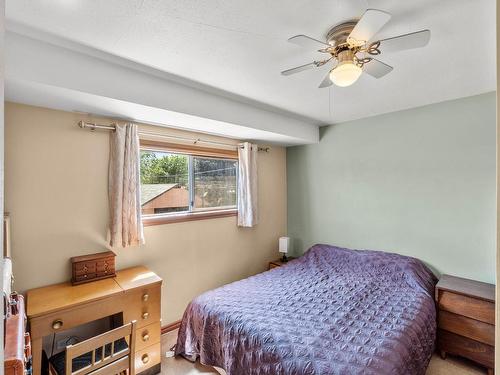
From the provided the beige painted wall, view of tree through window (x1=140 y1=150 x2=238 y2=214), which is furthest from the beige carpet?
view of tree through window (x1=140 y1=150 x2=238 y2=214)

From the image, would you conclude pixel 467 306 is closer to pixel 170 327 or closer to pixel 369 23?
pixel 369 23

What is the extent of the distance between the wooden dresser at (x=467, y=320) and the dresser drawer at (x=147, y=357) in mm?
2496

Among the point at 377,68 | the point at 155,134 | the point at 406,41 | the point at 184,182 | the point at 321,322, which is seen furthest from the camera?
the point at 184,182

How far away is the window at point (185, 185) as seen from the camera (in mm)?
2684

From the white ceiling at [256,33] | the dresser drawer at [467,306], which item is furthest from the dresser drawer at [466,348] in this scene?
the white ceiling at [256,33]

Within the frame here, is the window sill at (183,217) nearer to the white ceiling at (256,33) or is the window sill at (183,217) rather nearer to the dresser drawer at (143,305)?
the dresser drawer at (143,305)

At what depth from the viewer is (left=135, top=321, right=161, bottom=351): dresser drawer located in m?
2.06

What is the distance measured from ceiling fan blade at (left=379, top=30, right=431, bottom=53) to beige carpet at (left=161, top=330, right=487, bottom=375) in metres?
2.48

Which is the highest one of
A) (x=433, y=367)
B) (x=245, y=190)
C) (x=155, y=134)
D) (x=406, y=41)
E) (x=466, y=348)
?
(x=406, y=41)

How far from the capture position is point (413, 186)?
2.81 meters

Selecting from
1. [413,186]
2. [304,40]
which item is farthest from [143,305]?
[413,186]

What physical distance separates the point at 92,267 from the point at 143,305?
54 cm

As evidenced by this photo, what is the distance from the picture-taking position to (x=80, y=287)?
201cm

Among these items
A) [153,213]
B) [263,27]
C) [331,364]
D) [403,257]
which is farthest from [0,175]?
[403,257]
